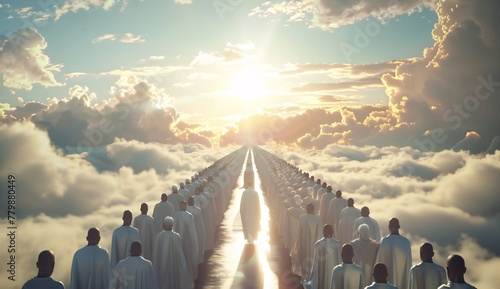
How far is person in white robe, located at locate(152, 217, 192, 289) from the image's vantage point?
9656mm

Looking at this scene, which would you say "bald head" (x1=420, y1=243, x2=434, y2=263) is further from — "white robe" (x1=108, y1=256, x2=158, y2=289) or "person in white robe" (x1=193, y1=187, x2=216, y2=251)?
"person in white robe" (x1=193, y1=187, x2=216, y2=251)

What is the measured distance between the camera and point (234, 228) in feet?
66.5

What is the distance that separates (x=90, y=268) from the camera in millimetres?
7332

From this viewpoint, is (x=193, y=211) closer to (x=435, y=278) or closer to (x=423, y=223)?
(x=435, y=278)

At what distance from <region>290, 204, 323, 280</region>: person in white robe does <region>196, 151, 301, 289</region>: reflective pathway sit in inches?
21.3

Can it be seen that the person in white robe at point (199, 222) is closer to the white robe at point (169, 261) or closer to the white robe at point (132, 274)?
the white robe at point (169, 261)

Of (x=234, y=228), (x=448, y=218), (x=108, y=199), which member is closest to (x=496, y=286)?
(x=448, y=218)

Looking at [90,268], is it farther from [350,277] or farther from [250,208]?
[250,208]

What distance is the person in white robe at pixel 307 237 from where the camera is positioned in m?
11.6

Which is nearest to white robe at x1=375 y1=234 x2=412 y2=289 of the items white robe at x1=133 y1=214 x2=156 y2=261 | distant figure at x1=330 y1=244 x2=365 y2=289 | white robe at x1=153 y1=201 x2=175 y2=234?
distant figure at x1=330 y1=244 x2=365 y2=289

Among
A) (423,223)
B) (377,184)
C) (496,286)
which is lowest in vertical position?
(496,286)

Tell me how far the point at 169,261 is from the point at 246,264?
14.5 ft

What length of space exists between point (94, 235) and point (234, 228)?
13.5 m

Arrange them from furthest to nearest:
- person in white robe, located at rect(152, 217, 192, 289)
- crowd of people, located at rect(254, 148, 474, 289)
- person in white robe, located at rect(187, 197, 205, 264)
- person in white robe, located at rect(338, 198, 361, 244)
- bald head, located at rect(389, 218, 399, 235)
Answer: person in white robe, located at rect(187, 197, 205, 264) < person in white robe, located at rect(338, 198, 361, 244) < person in white robe, located at rect(152, 217, 192, 289) < bald head, located at rect(389, 218, 399, 235) < crowd of people, located at rect(254, 148, 474, 289)
